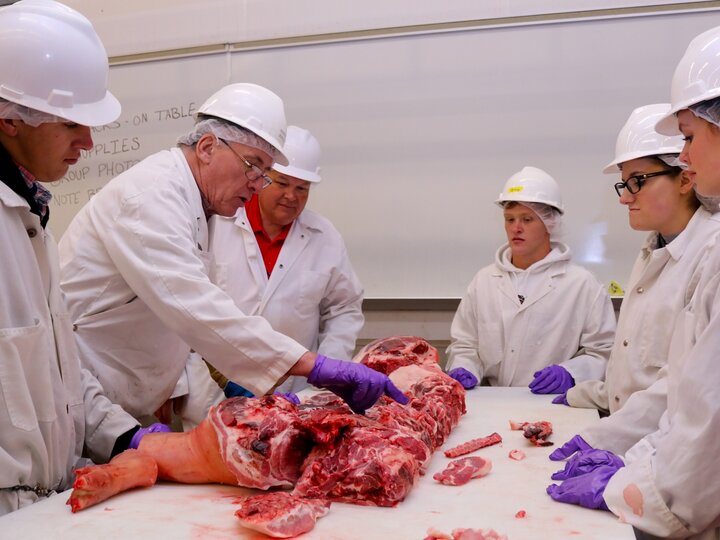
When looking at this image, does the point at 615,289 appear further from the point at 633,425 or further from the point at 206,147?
the point at 206,147

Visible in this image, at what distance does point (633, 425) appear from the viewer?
7.94ft

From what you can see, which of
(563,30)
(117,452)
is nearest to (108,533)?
(117,452)

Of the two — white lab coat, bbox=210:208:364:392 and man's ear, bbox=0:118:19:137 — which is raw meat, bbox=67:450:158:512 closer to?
man's ear, bbox=0:118:19:137

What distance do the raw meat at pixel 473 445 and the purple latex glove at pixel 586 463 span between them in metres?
0.37

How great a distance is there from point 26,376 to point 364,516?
102 centimetres

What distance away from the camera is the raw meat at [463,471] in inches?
82.6

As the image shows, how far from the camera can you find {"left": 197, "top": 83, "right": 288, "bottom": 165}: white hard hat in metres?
2.78

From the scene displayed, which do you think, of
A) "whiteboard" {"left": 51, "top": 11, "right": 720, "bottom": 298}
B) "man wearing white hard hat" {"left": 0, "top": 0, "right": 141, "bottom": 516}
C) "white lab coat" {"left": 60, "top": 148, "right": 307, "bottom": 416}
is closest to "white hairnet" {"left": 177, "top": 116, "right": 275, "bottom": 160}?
"white lab coat" {"left": 60, "top": 148, "right": 307, "bottom": 416}

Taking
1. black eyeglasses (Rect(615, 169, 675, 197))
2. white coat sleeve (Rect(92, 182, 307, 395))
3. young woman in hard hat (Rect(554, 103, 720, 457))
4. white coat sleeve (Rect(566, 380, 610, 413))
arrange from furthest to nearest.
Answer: white coat sleeve (Rect(566, 380, 610, 413)), black eyeglasses (Rect(615, 169, 675, 197)), young woman in hard hat (Rect(554, 103, 720, 457)), white coat sleeve (Rect(92, 182, 307, 395))

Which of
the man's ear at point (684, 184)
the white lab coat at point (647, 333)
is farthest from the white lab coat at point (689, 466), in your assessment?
the man's ear at point (684, 184)

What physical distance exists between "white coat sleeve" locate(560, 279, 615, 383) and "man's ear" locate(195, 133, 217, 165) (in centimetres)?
226

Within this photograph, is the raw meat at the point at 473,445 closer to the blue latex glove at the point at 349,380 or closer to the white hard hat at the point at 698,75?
the blue latex glove at the point at 349,380

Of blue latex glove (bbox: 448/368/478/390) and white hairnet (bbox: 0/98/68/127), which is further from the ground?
white hairnet (bbox: 0/98/68/127)

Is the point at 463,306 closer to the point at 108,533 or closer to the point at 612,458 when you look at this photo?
the point at 612,458
